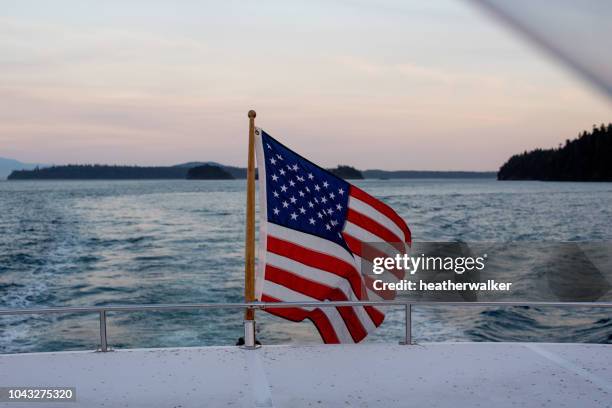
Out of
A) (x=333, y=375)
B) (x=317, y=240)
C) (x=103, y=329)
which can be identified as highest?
(x=317, y=240)

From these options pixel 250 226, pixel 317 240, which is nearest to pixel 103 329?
pixel 250 226

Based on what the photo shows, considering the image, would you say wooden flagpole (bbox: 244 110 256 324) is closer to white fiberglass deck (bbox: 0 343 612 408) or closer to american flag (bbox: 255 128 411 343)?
american flag (bbox: 255 128 411 343)

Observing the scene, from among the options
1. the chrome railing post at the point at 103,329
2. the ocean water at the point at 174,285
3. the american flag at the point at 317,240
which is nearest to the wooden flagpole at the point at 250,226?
the american flag at the point at 317,240

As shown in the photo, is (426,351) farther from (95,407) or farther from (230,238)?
(230,238)

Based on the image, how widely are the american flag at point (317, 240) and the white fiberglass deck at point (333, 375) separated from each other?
1.61 ft

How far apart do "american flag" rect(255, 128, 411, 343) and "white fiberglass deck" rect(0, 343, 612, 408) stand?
19.3 inches

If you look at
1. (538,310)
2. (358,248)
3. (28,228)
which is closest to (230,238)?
(28,228)

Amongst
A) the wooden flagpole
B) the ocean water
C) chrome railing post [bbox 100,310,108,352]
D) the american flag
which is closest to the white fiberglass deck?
chrome railing post [bbox 100,310,108,352]

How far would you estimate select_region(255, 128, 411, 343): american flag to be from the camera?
294 inches

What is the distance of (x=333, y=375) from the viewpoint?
6.84 metres

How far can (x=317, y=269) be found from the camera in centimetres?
763

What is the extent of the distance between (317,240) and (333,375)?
1563mm

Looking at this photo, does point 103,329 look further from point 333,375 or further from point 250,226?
point 333,375

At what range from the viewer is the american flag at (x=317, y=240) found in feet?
24.5
